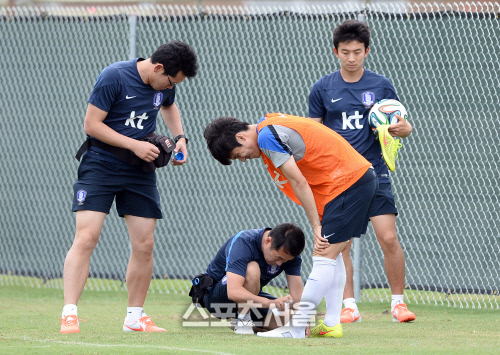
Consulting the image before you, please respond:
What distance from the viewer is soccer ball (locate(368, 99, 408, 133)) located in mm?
5203

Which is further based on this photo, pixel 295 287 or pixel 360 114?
pixel 360 114

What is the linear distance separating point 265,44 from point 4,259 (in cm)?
362

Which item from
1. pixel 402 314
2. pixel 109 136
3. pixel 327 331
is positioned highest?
pixel 109 136

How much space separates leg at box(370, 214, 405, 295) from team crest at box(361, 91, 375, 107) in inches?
31.9

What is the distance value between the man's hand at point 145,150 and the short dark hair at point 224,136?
568mm

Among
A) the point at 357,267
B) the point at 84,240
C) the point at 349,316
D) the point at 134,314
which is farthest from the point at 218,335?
the point at 357,267

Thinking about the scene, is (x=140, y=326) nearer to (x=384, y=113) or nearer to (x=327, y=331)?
(x=327, y=331)

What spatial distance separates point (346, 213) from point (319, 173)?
275mm

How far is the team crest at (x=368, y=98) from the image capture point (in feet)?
17.6

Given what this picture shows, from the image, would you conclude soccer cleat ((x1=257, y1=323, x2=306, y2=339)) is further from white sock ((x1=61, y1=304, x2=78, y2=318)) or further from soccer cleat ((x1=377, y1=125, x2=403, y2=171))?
soccer cleat ((x1=377, y1=125, x2=403, y2=171))

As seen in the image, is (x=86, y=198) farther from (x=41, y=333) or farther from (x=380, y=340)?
(x=380, y=340)

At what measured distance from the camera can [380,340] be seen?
170 inches

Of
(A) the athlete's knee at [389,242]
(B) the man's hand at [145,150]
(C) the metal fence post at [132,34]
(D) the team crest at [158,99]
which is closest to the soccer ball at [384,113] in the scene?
(A) the athlete's knee at [389,242]

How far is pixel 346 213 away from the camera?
4.15 metres
